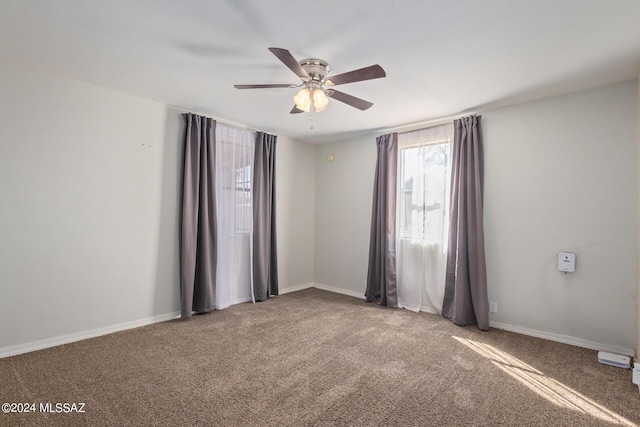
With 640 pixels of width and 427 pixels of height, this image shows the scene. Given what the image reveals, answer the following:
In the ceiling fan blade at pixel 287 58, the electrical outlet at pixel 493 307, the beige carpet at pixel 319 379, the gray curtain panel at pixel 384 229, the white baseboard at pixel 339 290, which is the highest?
the ceiling fan blade at pixel 287 58

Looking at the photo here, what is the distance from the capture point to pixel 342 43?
2301 millimetres

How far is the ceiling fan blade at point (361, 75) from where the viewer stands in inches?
83.8

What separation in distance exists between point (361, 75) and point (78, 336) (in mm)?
3508

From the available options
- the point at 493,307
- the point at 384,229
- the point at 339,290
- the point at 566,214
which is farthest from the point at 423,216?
the point at 339,290

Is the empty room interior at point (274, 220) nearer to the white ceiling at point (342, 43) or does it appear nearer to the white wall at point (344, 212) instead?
the white ceiling at point (342, 43)

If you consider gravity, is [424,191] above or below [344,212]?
above

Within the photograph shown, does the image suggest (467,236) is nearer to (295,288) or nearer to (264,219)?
(264,219)

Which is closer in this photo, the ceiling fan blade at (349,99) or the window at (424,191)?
the ceiling fan blade at (349,99)

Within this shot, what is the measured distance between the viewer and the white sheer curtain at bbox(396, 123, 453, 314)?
3.98 meters

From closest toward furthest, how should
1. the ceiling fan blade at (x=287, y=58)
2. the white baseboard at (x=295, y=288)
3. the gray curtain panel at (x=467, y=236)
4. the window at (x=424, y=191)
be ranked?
the ceiling fan blade at (x=287, y=58)
the gray curtain panel at (x=467, y=236)
the window at (x=424, y=191)
the white baseboard at (x=295, y=288)

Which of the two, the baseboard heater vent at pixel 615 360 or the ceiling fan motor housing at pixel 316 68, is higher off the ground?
the ceiling fan motor housing at pixel 316 68

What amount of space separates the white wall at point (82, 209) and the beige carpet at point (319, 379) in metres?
0.33

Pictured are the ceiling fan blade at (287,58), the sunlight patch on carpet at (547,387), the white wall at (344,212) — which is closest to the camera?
the ceiling fan blade at (287,58)

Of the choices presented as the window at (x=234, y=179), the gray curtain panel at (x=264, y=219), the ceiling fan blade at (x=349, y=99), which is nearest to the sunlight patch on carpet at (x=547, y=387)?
the ceiling fan blade at (x=349, y=99)
